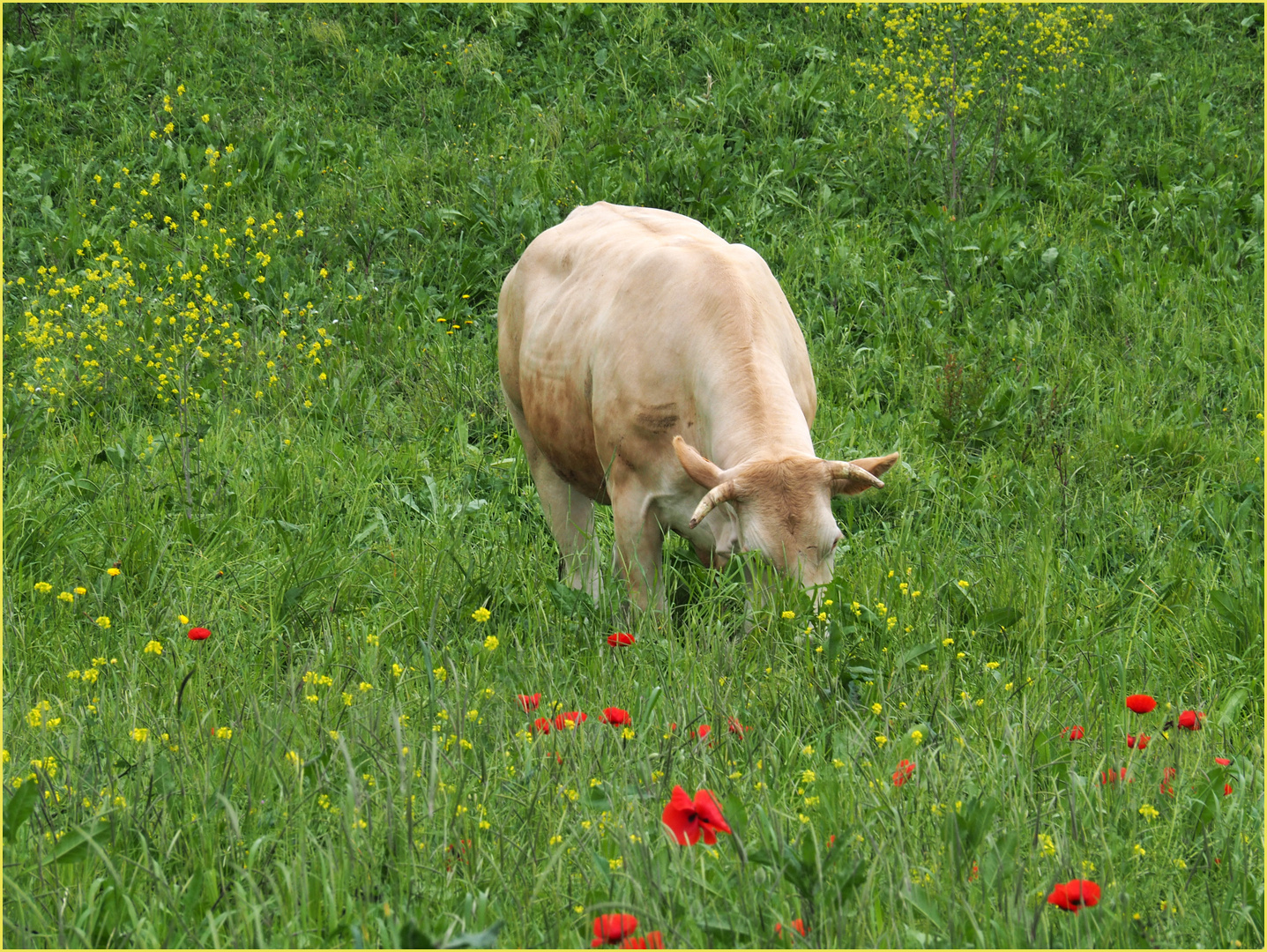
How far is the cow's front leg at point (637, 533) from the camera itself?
15.0 ft

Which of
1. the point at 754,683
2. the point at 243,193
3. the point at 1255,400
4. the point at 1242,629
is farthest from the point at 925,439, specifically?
the point at 243,193

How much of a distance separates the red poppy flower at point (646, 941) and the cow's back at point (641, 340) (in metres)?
2.54

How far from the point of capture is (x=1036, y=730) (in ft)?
9.20

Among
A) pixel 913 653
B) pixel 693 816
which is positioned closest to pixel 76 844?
pixel 693 816

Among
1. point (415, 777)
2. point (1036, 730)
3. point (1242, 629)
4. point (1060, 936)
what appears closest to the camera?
point (1060, 936)

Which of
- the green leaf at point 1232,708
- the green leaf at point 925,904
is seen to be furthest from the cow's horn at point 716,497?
the green leaf at point 925,904

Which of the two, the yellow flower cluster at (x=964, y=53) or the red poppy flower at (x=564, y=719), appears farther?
the yellow flower cluster at (x=964, y=53)

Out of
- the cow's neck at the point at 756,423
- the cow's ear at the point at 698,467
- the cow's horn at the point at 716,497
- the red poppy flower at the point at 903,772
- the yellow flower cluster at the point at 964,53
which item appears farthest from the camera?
the yellow flower cluster at the point at 964,53

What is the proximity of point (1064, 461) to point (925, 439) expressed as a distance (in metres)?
0.90

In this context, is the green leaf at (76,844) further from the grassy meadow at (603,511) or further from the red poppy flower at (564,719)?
the red poppy flower at (564,719)

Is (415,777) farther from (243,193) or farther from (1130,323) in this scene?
(243,193)

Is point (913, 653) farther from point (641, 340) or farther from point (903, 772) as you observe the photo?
point (641, 340)

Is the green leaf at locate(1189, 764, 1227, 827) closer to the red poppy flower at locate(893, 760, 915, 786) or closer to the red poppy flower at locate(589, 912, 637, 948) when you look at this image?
the red poppy flower at locate(893, 760, 915, 786)

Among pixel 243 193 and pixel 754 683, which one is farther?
pixel 243 193
